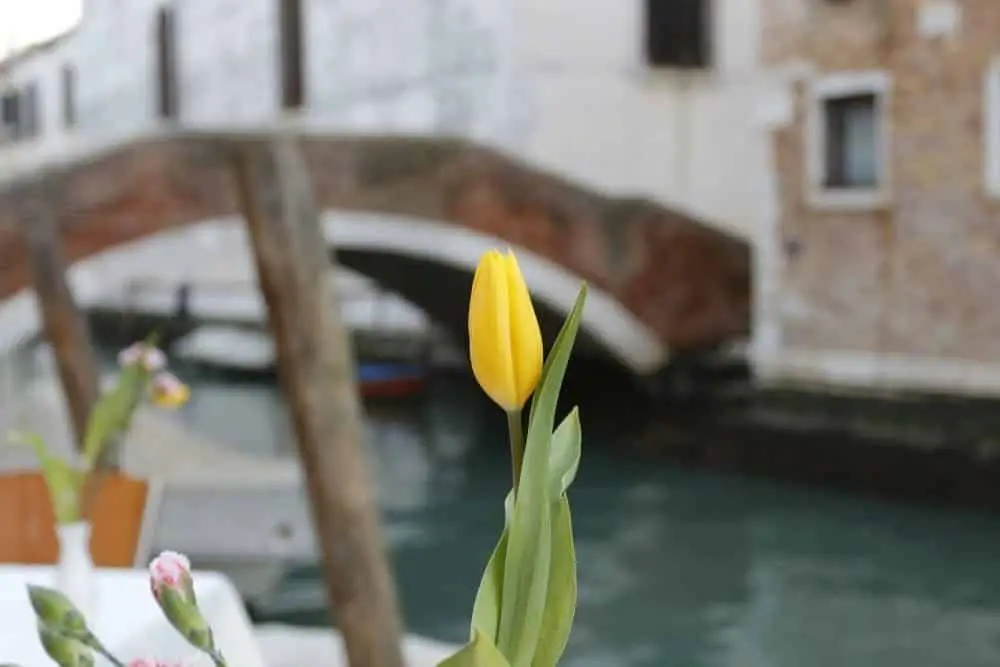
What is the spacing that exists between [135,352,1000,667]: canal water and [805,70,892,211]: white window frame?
3.26 feet

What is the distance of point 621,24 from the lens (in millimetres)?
6391

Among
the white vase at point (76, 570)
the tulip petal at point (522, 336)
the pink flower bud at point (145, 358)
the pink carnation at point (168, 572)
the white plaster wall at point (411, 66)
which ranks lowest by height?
the white vase at point (76, 570)

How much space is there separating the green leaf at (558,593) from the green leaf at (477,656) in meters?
0.05

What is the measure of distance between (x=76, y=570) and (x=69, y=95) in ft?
43.7

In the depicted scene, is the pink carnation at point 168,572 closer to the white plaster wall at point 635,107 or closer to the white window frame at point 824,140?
the white window frame at point 824,140

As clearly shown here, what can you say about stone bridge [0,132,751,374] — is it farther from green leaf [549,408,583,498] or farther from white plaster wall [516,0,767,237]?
green leaf [549,408,583,498]

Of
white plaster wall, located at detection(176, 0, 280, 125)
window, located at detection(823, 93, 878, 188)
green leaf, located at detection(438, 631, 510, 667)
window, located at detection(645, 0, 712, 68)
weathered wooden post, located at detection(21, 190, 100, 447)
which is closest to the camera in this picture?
green leaf, located at detection(438, 631, 510, 667)

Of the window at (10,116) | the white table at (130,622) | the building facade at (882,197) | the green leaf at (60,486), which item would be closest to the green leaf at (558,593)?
the white table at (130,622)

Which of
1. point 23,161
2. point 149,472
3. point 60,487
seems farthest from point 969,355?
point 23,161

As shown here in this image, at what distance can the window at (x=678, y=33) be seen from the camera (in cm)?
644

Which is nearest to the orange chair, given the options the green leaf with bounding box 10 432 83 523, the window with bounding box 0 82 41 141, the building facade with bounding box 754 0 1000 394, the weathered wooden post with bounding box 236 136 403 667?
the weathered wooden post with bounding box 236 136 403 667

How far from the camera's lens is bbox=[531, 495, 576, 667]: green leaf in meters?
0.47

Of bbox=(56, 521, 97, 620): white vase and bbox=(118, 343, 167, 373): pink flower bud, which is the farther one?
bbox=(118, 343, 167, 373): pink flower bud

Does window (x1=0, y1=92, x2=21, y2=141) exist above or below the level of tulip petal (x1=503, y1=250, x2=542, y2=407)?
above
